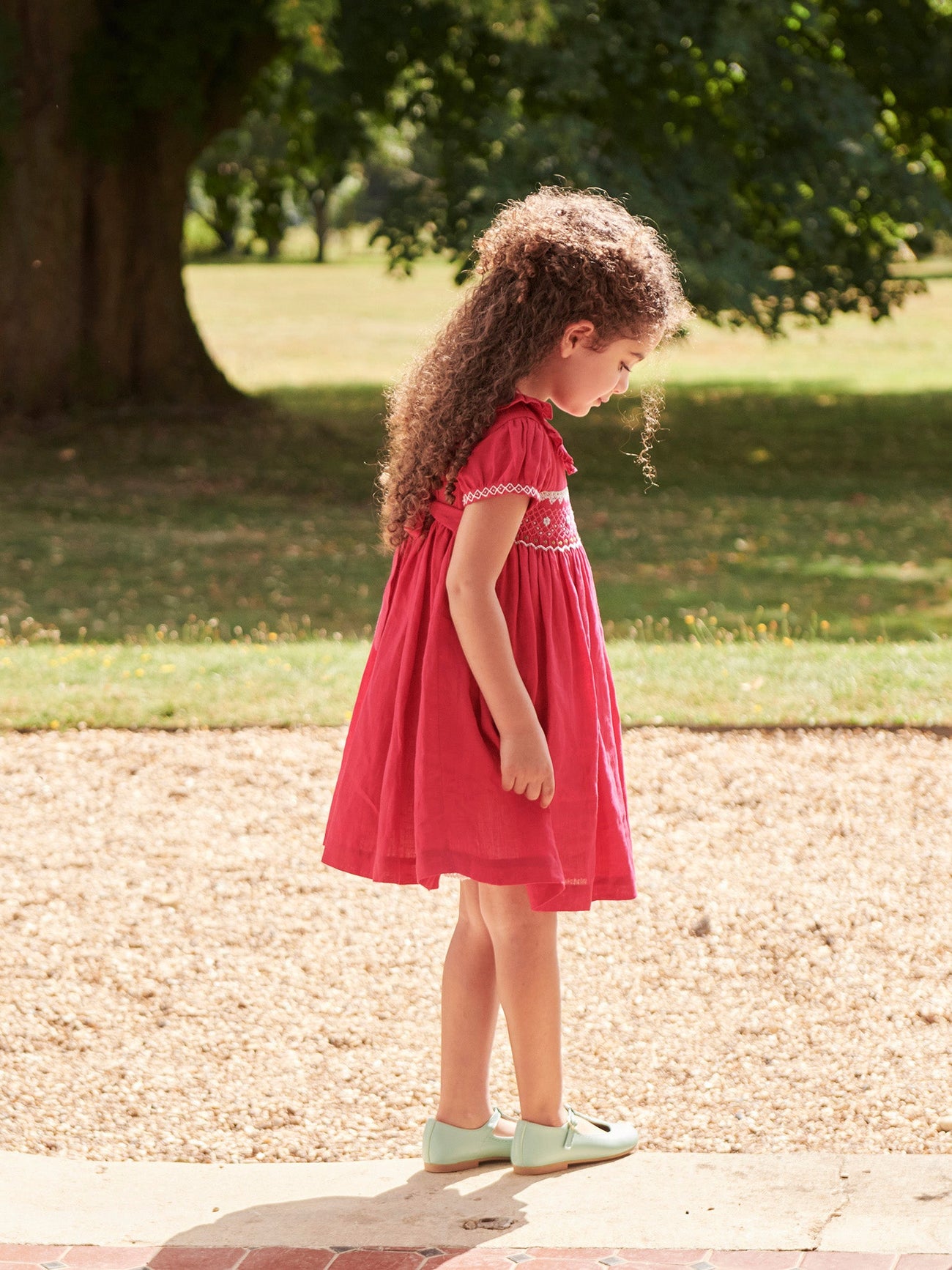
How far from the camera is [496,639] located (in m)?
2.55

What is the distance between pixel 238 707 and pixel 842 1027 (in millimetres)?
3152

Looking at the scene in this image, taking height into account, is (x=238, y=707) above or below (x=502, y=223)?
below

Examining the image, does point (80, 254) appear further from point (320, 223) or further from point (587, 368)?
point (320, 223)

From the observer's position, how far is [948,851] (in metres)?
4.53

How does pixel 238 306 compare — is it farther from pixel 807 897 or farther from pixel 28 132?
pixel 807 897

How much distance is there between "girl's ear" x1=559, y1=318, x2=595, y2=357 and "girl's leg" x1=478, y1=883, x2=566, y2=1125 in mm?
922

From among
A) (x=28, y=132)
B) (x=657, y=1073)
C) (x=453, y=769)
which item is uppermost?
(x=28, y=132)

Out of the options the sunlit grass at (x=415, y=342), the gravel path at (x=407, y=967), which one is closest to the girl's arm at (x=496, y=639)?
the gravel path at (x=407, y=967)

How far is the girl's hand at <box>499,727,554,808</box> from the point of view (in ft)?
8.41

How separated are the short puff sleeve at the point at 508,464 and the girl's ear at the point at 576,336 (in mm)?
129

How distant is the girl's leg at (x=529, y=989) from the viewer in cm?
274

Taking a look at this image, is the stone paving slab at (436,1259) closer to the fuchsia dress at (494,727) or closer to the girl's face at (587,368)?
the fuchsia dress at (494,727)

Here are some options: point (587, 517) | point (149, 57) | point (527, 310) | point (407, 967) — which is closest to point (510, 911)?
point (527, 310)

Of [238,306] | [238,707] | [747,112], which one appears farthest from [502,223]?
[238,306]
